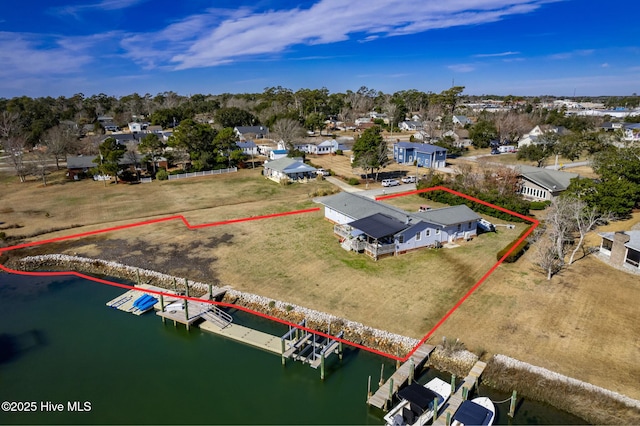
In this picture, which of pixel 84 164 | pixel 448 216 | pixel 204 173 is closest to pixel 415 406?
pixel 448 216

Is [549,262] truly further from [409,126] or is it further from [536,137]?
[409,126]

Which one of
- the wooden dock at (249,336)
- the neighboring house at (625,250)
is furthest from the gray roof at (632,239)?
the wooden dock at (249,336)

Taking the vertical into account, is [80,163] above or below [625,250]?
above

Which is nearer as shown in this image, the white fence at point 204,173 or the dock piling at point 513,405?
the dock piling at point 513,405

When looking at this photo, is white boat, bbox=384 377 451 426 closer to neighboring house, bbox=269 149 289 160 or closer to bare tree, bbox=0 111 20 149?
neighboring house, bbox=269 149 289 160

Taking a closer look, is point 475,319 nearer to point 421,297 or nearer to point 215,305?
point 421,297

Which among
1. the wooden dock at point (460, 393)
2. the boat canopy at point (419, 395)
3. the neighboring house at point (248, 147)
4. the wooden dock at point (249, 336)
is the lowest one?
the wooden dock at point (249, 336)

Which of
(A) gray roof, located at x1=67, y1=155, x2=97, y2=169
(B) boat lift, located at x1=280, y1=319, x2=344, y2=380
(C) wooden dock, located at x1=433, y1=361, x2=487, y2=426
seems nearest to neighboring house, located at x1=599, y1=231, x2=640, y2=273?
Result: (C) wooden dock, located at x1=433, y1=361, x2=487, y2=426

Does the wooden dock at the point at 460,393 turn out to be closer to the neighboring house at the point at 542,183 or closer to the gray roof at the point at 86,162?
the neighboring house at the point at 542,183
